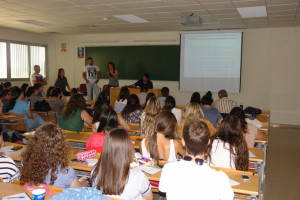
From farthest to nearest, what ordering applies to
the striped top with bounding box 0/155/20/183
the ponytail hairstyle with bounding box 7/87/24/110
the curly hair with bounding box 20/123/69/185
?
the ponytail hairstyle with bounding box 7/87/24/110
the striped top with bounding box 0/155/20/183
the curly hair with bounding box 20/123/69/185

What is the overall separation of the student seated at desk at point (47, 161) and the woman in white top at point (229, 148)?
1417 millimetres

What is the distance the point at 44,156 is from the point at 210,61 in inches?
315

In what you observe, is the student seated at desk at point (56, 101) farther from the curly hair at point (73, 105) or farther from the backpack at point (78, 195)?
the backpack at point (78, 195)

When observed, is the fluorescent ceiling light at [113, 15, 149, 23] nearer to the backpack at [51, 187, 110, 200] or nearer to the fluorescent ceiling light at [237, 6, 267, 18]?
the fluorescent ceiling light at [237, 6, 267, 18]

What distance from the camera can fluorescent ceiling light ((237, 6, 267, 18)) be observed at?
596 centimetres

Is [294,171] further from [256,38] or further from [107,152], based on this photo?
[256,38]

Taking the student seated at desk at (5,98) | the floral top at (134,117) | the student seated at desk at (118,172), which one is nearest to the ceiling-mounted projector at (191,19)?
the floral top at (134,117)

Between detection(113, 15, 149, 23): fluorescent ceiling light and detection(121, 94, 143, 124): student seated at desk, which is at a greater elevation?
detection(113, 15, 149, 23): fluorescent ceiling light

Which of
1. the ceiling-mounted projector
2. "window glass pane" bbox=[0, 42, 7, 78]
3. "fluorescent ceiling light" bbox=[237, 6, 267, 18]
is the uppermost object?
"fluorescent ceiling light" bbox=[237, 6, 267, 18]

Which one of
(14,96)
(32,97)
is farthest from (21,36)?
(14,96)

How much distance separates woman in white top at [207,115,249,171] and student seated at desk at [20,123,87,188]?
1417mm

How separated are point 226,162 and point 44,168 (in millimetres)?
1734

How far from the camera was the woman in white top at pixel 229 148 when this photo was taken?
2.65m

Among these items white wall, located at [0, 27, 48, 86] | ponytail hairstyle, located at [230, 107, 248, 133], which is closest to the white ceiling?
white wall, located at [0, 27, 48, 86]
